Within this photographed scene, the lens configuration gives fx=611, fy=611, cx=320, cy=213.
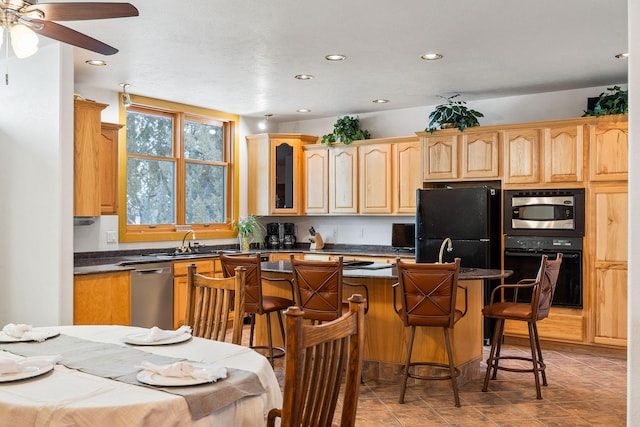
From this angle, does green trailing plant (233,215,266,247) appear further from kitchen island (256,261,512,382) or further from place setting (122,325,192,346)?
place setting (122,325,192,346)

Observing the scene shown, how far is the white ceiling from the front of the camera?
380cm

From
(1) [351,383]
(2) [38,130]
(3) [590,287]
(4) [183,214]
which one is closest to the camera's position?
(1) [351,383]

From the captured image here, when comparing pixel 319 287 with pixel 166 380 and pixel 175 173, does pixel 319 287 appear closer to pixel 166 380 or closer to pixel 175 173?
pixel 166 380

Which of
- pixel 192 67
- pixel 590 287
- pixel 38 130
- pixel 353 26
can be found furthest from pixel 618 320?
pixel 38 130

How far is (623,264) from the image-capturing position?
5375mm

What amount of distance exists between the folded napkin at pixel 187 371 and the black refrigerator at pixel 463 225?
13.8 feet

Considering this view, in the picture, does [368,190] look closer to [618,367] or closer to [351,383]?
[618,367]

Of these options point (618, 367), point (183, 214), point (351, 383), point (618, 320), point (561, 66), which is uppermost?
point (561, 66)

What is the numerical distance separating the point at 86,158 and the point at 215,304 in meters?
2.50

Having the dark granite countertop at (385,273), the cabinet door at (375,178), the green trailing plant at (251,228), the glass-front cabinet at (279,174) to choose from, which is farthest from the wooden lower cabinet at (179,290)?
the cabinet door at (375,178)

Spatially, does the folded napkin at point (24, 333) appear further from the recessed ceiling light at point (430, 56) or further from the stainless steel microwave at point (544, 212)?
the stainless steel microwave at point (544, 212)

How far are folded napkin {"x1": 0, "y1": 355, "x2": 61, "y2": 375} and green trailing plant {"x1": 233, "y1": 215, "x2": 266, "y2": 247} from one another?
17.4ft

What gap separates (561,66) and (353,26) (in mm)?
2113

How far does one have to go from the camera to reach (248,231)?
7.52 metres
